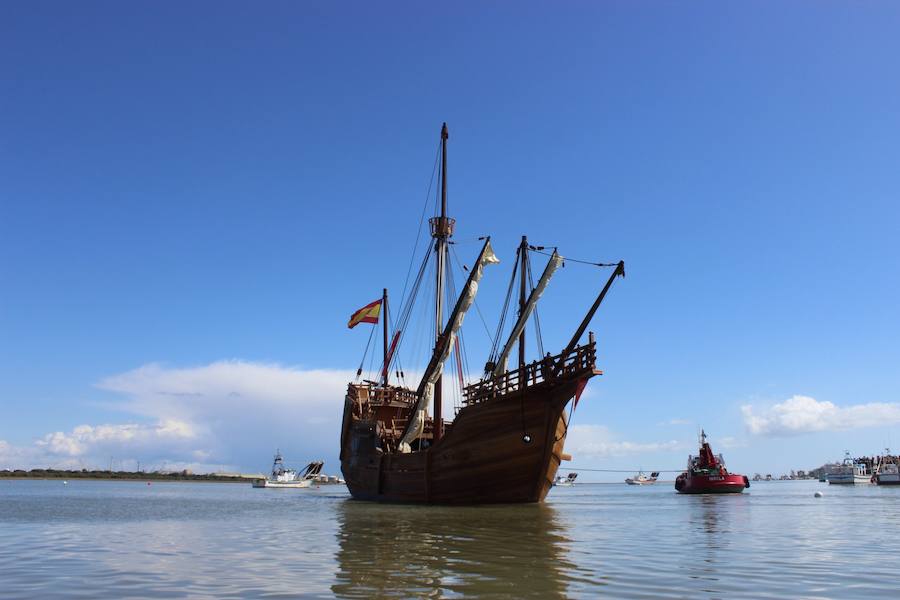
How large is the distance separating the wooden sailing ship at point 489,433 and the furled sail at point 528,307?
2.2 inches

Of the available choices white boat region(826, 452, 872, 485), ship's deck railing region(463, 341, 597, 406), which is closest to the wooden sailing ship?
ship's deck railing region(463, 341, 597, 406)

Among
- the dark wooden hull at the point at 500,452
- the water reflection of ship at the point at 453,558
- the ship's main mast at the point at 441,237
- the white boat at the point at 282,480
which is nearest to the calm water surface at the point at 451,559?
the water reflection of ship at the point at 453,558

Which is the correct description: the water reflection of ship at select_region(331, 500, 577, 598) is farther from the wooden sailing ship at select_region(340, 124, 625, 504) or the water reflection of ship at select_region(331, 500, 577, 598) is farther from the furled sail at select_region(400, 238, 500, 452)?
the furled sail at select_region(400, 238, 500, 452)

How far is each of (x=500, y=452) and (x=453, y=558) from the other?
19494 mm

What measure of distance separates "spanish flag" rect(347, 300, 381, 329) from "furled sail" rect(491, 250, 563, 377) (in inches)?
564

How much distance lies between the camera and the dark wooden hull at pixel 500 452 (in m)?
32.8

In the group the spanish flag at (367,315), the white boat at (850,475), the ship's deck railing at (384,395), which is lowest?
the white boat at (850,475)

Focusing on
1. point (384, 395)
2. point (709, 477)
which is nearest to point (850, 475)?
point (709, 477)

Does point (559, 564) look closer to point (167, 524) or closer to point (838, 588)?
point (838, 588)

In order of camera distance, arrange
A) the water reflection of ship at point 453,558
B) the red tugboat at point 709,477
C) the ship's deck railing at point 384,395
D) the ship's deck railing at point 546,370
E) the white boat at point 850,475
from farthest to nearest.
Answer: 1. the white boat at point 850,475
2. the red tugboat at point 709,477
3. the ship's deck railing at point 384,395
4. the ship's deck railing at point 546,370
5. the water reflection of ship at point 453,558

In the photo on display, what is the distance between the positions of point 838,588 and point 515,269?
102 feet

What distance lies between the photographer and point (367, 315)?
5128 centimetres

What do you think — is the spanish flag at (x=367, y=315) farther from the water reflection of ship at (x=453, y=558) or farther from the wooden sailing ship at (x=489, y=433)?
the water reflection of ship at (x=453, y=558)

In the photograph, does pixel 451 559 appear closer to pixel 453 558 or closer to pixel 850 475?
pixel 453 558
